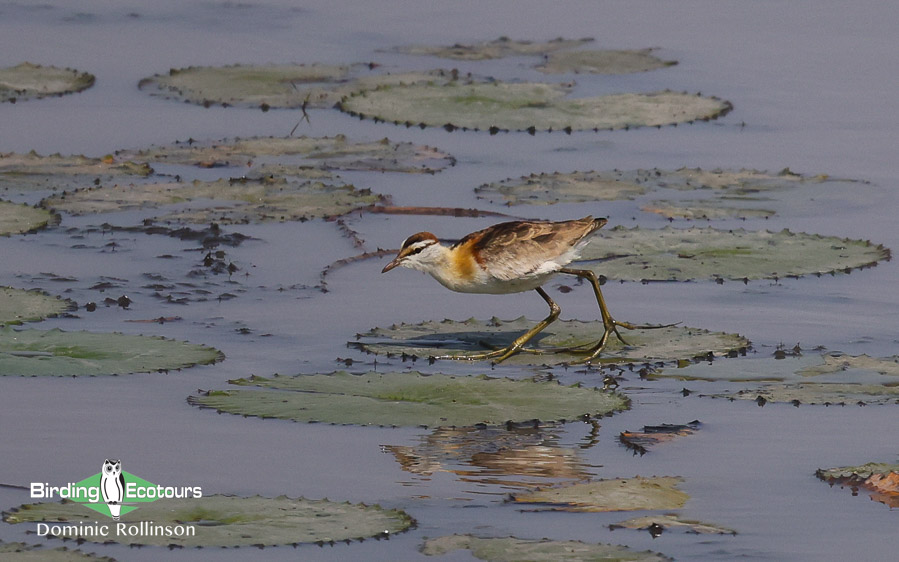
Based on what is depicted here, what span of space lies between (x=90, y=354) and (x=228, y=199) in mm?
3648

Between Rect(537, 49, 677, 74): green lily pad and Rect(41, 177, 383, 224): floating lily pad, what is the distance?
→ 536 cm

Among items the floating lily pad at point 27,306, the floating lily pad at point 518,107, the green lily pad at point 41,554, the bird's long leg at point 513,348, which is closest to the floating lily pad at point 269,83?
the floating lily pad at point 518,107

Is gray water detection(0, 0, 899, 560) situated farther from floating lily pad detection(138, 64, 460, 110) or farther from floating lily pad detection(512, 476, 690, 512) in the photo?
floating lily pad detection(138, 64, 460, 110)

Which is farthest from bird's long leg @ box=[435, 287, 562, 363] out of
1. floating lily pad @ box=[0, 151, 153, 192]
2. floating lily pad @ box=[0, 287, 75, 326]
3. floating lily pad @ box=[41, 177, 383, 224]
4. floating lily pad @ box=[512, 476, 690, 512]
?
floating lily pad @ box=[0, 151, 153, 192]

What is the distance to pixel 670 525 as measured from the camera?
6473 millimetres

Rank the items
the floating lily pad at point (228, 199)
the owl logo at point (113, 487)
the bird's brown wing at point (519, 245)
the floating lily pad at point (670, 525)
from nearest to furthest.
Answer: the owl logo at point (113, 487) → the floating lily pad at point (670, 525) → the bird's brown wing at point (519, 245) → the floating lily pad at point (228, 199)

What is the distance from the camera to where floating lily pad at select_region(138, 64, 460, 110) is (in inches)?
601

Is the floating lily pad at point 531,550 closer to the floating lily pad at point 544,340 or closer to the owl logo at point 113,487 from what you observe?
the owl logo at point 113,487

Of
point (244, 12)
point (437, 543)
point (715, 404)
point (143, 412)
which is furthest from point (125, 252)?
point (244, 12)

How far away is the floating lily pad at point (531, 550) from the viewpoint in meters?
5.95

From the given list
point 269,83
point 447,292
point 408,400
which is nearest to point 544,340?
point 447,292

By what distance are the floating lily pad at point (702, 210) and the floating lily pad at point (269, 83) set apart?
14.8 ft

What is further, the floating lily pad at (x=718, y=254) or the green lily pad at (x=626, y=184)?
the green lily pad at (x=626, y=184)
